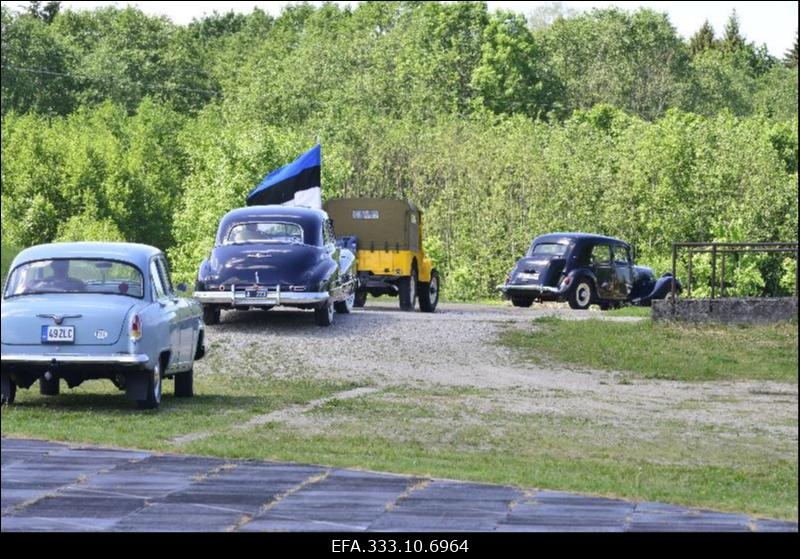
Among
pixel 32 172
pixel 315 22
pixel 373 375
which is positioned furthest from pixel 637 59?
pixel 373 375

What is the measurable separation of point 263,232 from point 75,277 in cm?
1029

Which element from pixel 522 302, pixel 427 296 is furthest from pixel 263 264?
pixel 522 302

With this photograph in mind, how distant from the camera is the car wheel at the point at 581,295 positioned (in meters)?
36.6

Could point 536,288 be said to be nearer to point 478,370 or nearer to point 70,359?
point 478,370

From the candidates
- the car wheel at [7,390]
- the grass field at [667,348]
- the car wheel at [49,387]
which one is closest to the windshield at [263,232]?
the grass field at [667,348]

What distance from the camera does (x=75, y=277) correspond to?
1798cm

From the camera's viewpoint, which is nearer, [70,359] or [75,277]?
[70,359]

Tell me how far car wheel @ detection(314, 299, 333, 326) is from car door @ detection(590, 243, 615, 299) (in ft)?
35.9

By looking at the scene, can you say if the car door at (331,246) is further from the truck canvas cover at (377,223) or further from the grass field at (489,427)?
the truck canvas cover at (377,223)

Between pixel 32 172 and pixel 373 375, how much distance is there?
43.7 m

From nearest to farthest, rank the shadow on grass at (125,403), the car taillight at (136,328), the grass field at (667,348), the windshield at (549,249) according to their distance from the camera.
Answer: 1. the car taillight at (136,328)
2. the shadow on grass at (125,403)
3. the grass field at (667,348)
4. the windshield at (549,249)

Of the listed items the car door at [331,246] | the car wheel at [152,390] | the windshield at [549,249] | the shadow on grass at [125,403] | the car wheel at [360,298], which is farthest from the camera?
the windshield at [549,249]

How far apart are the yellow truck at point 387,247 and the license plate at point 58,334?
15418mm

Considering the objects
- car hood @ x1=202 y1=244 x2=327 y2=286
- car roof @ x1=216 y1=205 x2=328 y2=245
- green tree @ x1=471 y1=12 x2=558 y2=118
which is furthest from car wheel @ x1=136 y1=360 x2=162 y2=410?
green tree @ x1=471 y1=12 x2=558 y2=118
